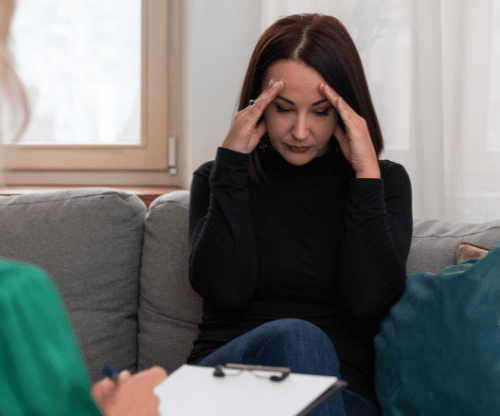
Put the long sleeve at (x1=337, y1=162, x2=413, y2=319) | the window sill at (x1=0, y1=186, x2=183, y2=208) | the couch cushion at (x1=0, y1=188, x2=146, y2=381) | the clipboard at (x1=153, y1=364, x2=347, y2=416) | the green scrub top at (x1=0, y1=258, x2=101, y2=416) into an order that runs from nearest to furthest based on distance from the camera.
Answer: the green scrub top at (x1=0, y1=258, x2=101, y2=416) → the clipboard at (x1=153, y1=364, x2=347, y2=416) → the long sleeve at (x1=337, y1=162, x2=413, y2=319) → the couch cushion at (x1=0, y1=188, x2=146, y2=381) → the window sill at (x1=0, y1=186, x2=183, y2=208)

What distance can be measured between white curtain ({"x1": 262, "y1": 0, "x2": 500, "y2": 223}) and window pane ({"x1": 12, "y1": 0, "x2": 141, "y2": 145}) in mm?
736

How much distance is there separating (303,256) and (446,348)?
0.35 meters

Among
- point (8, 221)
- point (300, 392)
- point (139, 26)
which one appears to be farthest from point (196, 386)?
point (139, 26)

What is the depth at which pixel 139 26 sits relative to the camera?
2.21 meters

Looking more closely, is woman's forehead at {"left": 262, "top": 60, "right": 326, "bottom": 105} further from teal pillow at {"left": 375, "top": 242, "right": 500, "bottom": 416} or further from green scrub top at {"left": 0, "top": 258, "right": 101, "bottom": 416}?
green scrub top at {"left": 0, "top": 258, "right": 101, "bottom": 416}

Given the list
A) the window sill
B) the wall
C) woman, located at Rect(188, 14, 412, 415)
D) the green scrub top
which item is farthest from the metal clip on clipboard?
the wall

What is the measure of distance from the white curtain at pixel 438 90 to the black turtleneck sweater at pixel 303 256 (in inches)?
20.5

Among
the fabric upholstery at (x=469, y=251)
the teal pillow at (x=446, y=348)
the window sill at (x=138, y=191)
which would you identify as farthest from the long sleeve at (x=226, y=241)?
the window sill at (x=138, y=191)

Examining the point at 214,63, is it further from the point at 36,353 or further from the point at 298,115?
the point at 36,353

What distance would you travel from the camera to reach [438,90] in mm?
1715

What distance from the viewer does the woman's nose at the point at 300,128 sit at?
1.18 m

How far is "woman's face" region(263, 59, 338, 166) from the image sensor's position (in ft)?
3.89

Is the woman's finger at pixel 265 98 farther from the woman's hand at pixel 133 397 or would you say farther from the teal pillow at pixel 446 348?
the woman's hand at pixel 133 397

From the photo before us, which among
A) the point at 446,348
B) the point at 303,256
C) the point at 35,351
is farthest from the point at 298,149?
the point at 35,351
